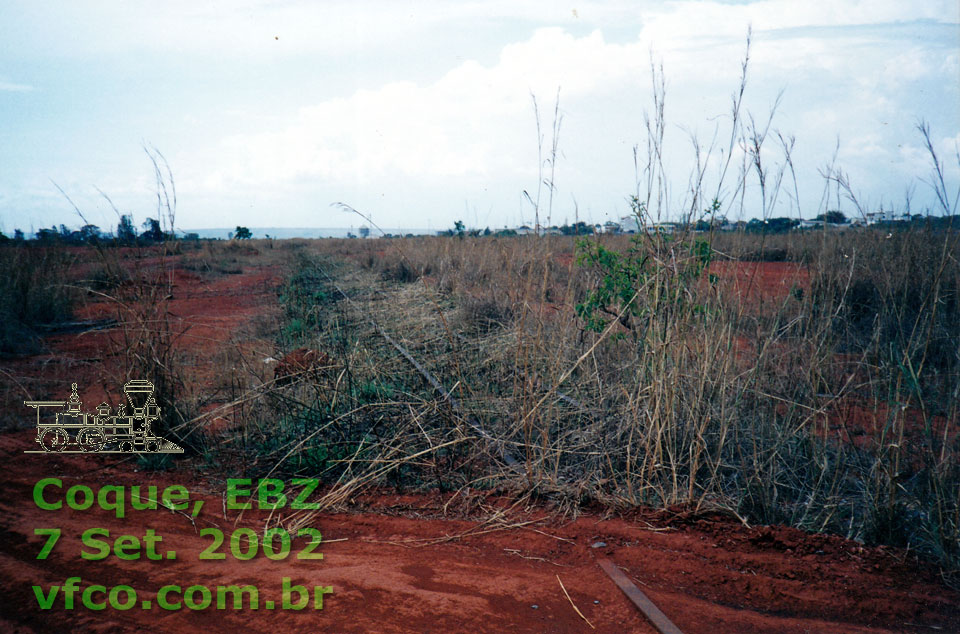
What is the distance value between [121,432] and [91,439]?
8.0 inches

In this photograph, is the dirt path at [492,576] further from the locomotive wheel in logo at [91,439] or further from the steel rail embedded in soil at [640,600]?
Answer: the locomotive wheel in logo at [91,439]

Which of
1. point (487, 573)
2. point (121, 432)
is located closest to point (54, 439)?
point (121, 432)

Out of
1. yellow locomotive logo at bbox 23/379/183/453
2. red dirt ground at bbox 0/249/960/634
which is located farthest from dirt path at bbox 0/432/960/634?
yellow locomotive logo at bbox 23/379/183/453

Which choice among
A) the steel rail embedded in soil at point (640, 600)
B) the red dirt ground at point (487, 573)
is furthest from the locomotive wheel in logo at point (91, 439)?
the steel rail embedded in soil at point (640, 600)

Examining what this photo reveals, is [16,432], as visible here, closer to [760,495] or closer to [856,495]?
[760,495]

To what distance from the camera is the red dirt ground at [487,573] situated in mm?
2113

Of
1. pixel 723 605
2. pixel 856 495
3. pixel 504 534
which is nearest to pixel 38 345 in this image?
pixel 504 534

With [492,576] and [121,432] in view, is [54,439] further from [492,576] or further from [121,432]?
[492,576]

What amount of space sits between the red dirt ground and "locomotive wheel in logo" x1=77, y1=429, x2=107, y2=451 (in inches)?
22.6

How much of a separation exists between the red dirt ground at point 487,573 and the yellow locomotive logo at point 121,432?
0.56 metres

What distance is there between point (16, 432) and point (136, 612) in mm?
3058

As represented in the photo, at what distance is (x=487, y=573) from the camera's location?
2477 millimetres

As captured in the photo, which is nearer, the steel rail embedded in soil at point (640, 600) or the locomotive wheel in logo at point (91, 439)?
the steel rail embedded in soil at point (640, 600)

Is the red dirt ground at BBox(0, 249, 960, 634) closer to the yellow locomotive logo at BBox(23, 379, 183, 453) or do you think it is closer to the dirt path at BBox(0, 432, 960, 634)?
the dirt path at BBox(0, 432, 960, 634)
